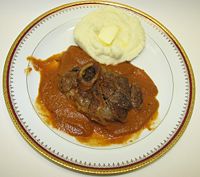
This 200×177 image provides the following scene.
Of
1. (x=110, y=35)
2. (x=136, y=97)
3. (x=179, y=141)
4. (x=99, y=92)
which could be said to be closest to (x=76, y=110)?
(x=99, y=92)

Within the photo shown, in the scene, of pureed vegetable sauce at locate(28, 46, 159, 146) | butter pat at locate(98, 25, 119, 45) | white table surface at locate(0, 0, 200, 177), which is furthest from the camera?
butter pat at locate(98, 25, 119, 45)

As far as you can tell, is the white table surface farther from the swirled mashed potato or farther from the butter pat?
the butter pat

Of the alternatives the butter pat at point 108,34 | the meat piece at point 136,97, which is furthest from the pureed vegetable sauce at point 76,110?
the butter pat at point 108,34

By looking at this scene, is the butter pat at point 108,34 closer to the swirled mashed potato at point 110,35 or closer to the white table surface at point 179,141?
the swirled mashed potato at point 110,35

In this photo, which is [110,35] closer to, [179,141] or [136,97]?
[136,97]

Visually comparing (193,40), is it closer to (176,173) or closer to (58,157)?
(176,173)

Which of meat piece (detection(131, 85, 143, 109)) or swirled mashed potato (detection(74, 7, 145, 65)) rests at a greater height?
swirled mashed potato (detection(74, 7, 145, 65))

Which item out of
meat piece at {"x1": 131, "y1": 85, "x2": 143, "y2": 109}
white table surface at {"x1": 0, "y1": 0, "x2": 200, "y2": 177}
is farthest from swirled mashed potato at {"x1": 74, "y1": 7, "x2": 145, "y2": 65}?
white table surface at {"x1": 0, "y1": 0, "x2": 200, "y2": 177}
